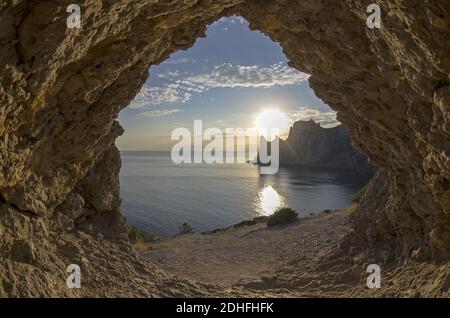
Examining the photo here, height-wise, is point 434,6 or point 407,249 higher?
point 434,6

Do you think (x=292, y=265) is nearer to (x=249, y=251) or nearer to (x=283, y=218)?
(x=249, y=251)

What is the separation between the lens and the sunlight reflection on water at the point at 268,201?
176 feet

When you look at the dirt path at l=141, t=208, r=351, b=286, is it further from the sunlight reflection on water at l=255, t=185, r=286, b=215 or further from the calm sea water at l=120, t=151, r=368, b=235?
the sunlight reflection on water at l=255, t=185, r=286, b=215

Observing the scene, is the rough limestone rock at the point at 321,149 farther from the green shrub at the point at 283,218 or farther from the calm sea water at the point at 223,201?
the green shrub at the point at 283,218

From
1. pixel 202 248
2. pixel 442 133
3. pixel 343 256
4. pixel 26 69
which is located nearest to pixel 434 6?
pixel 442 133

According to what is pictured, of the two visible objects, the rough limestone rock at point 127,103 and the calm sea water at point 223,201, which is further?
the calm sea water at point 223,201

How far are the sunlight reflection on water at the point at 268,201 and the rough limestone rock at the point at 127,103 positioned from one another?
41385 millimetres

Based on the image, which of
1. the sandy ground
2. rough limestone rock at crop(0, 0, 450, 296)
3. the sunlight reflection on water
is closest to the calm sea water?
the sunlight reflection on water

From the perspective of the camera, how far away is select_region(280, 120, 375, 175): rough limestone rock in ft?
342

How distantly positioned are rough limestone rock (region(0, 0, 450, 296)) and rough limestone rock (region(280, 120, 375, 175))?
9123cm

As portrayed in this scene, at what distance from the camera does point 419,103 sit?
692 centimetres

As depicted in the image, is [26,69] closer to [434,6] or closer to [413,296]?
[434,6]

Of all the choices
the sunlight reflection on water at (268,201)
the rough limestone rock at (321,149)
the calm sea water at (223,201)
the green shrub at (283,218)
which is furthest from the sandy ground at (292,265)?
the rough limestone rock at (321,149)
